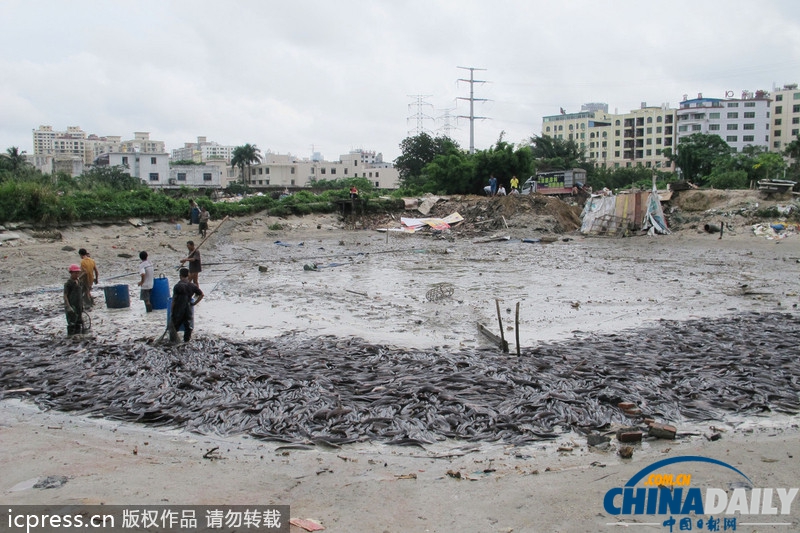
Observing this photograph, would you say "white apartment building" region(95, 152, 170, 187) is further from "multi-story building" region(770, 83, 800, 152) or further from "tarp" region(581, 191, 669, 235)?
"multi-story building" region(770, 83, 800, 152)

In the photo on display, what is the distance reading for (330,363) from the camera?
27.2 ft

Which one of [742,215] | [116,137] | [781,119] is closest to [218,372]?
[742,215]

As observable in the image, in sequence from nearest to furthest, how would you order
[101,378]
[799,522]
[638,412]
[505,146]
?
[799,522] < [638,412] < [101,378] < [505,146]

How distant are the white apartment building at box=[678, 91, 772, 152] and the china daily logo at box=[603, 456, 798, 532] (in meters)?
111

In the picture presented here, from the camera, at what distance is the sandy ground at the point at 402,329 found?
15.4 feet

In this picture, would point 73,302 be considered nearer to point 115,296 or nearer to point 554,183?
point 115,296

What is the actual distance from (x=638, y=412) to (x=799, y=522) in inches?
93.5

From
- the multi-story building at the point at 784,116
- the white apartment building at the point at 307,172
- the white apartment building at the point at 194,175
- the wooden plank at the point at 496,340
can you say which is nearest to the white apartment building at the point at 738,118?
the multi-story building at the point at 784,116

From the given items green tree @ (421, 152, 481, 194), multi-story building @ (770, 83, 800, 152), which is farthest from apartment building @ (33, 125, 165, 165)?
multi-story building @ (770, 83, 800, 152)

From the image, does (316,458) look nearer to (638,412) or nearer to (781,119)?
(638,412)

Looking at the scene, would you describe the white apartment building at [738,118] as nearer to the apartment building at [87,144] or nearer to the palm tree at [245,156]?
the palm tree at [245,156]

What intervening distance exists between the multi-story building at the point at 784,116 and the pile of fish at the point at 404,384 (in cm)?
11685

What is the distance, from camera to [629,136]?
118188 millimetres

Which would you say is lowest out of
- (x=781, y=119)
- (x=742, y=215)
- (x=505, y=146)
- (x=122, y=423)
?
(x=122, y=423)
